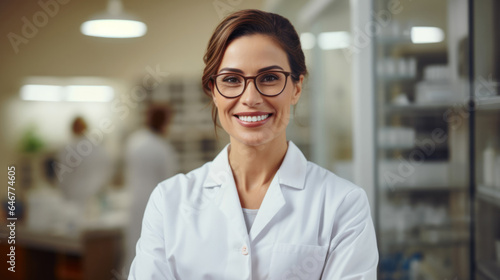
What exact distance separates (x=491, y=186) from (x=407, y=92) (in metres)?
0.69

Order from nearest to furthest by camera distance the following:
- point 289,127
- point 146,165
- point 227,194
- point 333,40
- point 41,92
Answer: point 227,194 < point 146,165 < point 333,40 < point 289,127 < point 41,92

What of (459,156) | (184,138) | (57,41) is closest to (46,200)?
(184,138)

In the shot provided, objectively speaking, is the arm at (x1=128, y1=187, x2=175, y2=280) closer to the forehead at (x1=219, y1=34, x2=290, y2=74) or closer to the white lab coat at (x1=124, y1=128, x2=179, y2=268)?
the forehead at (x1=219, y1=34, x2=290, y2=74)

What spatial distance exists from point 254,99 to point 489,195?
1.48 m

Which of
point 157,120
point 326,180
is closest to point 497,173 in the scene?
point 326,180

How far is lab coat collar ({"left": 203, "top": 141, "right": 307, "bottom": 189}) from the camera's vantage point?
42.2 inches

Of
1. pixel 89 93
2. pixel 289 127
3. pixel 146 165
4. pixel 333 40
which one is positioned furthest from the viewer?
Result: pixel 89 93

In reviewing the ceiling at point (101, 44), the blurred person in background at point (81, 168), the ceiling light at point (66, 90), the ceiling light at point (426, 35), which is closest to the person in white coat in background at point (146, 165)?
the blurred person in background at point (81, 168)

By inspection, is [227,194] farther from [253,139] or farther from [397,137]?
[397,137]

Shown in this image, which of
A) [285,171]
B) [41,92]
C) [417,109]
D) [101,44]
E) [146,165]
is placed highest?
[101,44]

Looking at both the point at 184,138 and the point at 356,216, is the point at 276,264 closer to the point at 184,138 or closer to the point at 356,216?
the point at 356,216

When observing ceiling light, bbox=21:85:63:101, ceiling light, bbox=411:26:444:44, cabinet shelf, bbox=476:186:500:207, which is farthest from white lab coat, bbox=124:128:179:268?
ceiling light, bbox=21:85:63:101

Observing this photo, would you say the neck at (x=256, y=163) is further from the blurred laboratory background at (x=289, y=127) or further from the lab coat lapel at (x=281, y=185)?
the blurred laboratory background at (x=289, y=127)

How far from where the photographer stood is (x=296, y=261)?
38.5 inches
